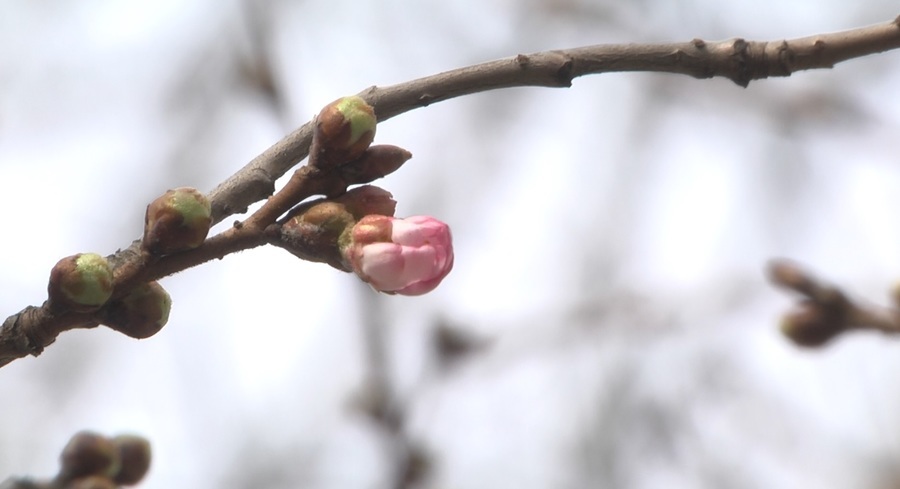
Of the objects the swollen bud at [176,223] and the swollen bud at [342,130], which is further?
the swollen bud at [342,130]

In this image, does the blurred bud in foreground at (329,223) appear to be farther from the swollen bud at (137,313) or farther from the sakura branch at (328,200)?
the swollen bud at (137,313)

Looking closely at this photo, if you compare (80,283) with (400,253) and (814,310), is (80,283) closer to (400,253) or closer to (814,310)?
(400,253)

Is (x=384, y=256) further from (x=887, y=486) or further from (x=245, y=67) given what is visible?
(x=887, y=486)

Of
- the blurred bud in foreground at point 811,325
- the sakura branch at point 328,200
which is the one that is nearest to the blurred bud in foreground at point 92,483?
the sakura branch at point 328,200

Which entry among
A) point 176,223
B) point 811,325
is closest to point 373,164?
point 176,223

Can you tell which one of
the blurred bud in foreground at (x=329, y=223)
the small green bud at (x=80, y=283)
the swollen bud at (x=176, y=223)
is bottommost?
the small green bud at (x=80, y=283)

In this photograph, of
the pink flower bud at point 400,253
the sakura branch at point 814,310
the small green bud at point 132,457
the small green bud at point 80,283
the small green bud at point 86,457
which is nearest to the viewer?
the small green bud at point 80,283
